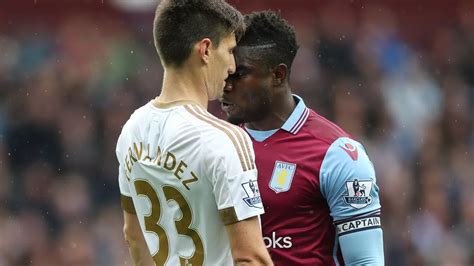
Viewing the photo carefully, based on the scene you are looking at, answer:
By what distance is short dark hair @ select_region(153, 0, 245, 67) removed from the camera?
395 cm

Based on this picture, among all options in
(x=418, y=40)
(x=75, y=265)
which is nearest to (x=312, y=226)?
(x=75, y=265)

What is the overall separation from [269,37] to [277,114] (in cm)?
34

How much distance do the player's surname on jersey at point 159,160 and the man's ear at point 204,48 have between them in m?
0.36

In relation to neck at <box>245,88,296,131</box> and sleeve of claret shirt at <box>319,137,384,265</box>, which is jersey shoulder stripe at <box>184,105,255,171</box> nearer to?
sleeve of claret shirt at <box>319,137,384,265</box>

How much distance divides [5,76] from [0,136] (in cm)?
76

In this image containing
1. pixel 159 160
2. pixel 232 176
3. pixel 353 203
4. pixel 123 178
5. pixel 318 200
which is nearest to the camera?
pixel 232 176

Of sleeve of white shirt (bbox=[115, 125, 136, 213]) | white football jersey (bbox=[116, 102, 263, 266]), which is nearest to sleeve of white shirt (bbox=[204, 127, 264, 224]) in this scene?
white football jersey (bbox=[116, 102, 263, 266])

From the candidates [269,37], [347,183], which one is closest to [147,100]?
[269,37]

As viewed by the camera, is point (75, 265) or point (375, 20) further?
point (375, 20)

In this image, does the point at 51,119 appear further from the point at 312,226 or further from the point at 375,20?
the point at 312,226

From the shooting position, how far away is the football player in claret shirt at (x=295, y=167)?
15.0 feet

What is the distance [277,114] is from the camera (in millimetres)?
4859

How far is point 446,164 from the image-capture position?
11594 millimetres

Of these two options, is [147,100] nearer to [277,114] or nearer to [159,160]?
Result: [277,114]
